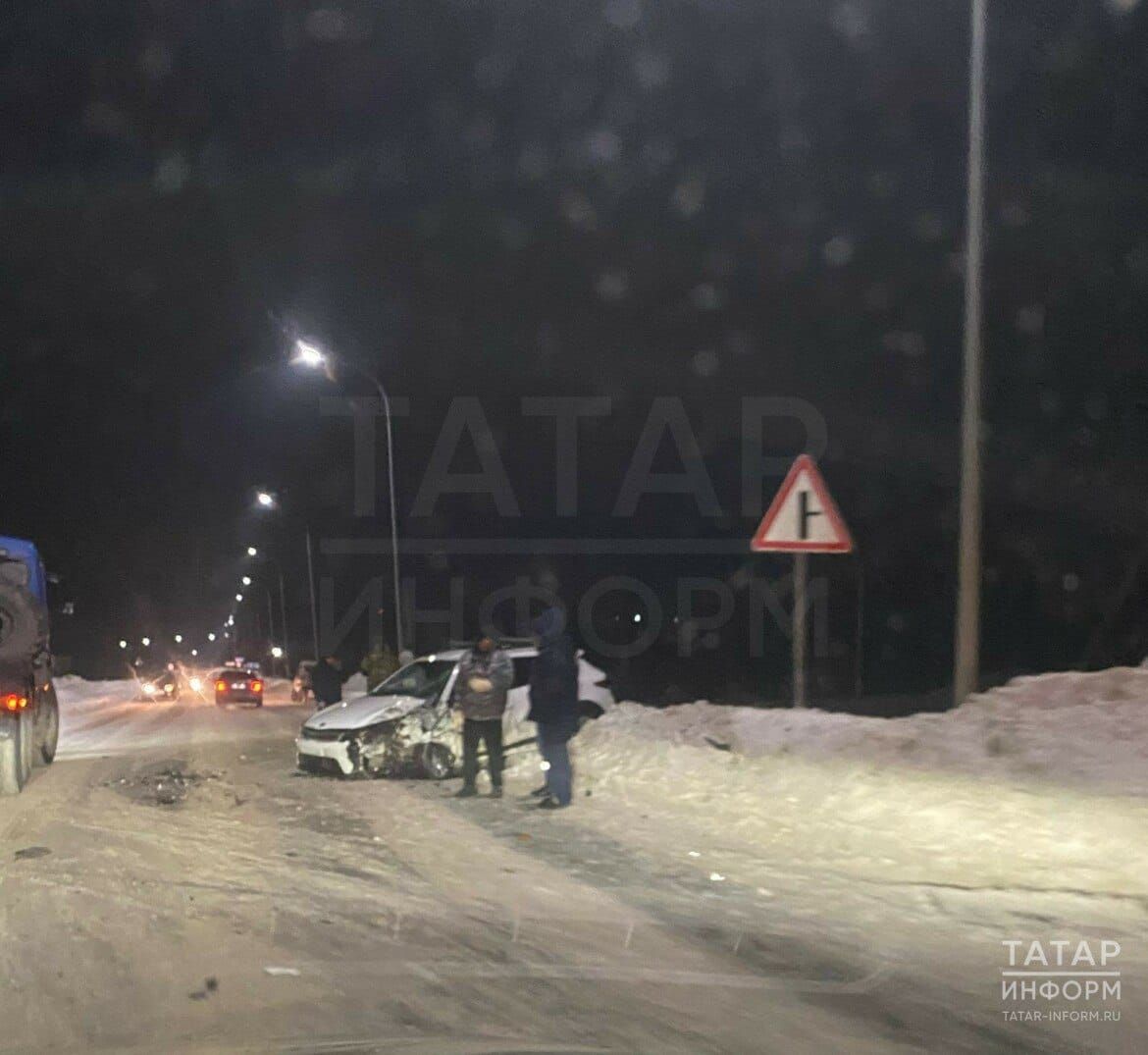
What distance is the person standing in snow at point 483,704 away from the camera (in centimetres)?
1334

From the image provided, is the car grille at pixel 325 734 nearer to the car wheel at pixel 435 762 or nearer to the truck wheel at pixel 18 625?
the car wheel at pixel 435 762

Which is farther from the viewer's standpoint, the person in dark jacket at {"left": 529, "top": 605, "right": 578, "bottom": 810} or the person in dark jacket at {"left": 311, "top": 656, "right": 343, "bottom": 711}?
the person in dark jacket at {"left": 311, "top": 656, "right": 343, "bottom": 711}

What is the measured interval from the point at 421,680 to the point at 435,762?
48.2 inches

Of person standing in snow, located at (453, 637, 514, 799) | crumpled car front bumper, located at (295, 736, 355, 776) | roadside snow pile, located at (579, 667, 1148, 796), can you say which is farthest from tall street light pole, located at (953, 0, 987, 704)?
crumpled car front bumper, located at (295, 736, 355, 776)

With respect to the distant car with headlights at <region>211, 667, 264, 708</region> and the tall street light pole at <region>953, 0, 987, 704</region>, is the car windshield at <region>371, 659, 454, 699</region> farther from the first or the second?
the distant car with headlights at <region>211, 667, 264, 708</region>

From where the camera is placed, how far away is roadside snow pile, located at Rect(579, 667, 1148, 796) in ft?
35.6

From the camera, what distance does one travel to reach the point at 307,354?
1012 inches

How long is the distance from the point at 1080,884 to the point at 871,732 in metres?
4.44

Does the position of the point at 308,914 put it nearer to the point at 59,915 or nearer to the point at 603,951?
the point at 59,915

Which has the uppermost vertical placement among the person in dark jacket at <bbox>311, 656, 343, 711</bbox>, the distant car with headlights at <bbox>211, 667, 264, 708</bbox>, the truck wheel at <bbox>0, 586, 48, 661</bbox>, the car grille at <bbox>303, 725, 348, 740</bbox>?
the truck wheel at <bbox>0, 586, 48, 661</bbox>

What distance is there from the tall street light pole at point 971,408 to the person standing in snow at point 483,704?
13.9ft

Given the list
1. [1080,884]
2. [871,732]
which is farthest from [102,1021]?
[871,732]

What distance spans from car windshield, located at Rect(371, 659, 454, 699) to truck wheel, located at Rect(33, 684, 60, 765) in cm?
427

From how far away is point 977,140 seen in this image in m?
11.9
